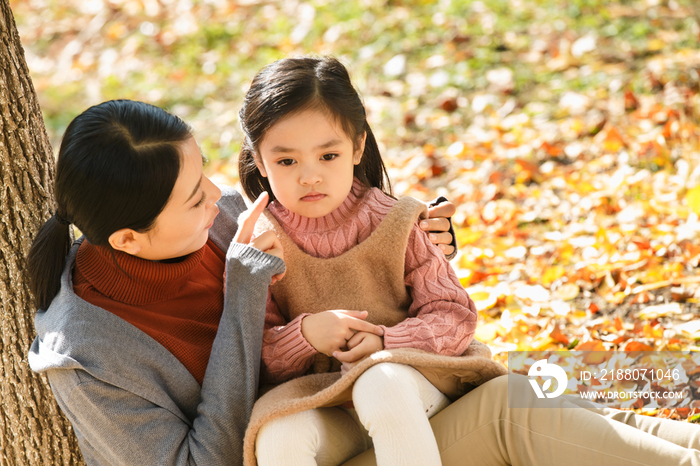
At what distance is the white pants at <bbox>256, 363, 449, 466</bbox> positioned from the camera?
1.56 meters

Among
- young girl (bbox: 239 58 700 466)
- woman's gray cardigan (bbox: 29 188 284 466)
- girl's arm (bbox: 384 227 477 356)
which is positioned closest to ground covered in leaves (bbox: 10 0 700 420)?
young girl (bbox: 239 58 700 466)

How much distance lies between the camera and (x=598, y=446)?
5.63 ft

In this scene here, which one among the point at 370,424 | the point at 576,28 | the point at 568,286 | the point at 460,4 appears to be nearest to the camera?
the point at 370,424

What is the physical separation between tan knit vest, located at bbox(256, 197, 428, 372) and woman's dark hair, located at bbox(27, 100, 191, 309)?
1.46 feet

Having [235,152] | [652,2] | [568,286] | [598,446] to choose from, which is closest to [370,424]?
[598,446]

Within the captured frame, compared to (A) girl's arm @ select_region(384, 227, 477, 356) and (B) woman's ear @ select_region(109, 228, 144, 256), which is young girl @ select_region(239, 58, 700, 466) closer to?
(A) girl's arm @ select_region(384, 227, 477, 356)

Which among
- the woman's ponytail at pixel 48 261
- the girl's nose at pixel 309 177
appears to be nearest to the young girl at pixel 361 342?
the girl's nose at pixel 309 177

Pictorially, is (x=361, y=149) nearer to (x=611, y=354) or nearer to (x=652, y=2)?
(x=611, y=354)

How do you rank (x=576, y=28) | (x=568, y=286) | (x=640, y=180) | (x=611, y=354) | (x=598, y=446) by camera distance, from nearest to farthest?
(x=598, y=446) → (x=611, y=354) → (x=568, y=286) → (x=640, y=180) → (x=576, y=28)

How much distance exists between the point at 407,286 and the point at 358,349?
0.33 metres

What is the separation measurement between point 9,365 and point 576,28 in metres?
4.57

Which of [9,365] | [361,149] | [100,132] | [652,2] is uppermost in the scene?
[652,2]

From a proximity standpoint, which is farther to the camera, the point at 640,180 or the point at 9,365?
the point at 640,180

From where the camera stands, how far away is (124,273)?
5.65 ft
